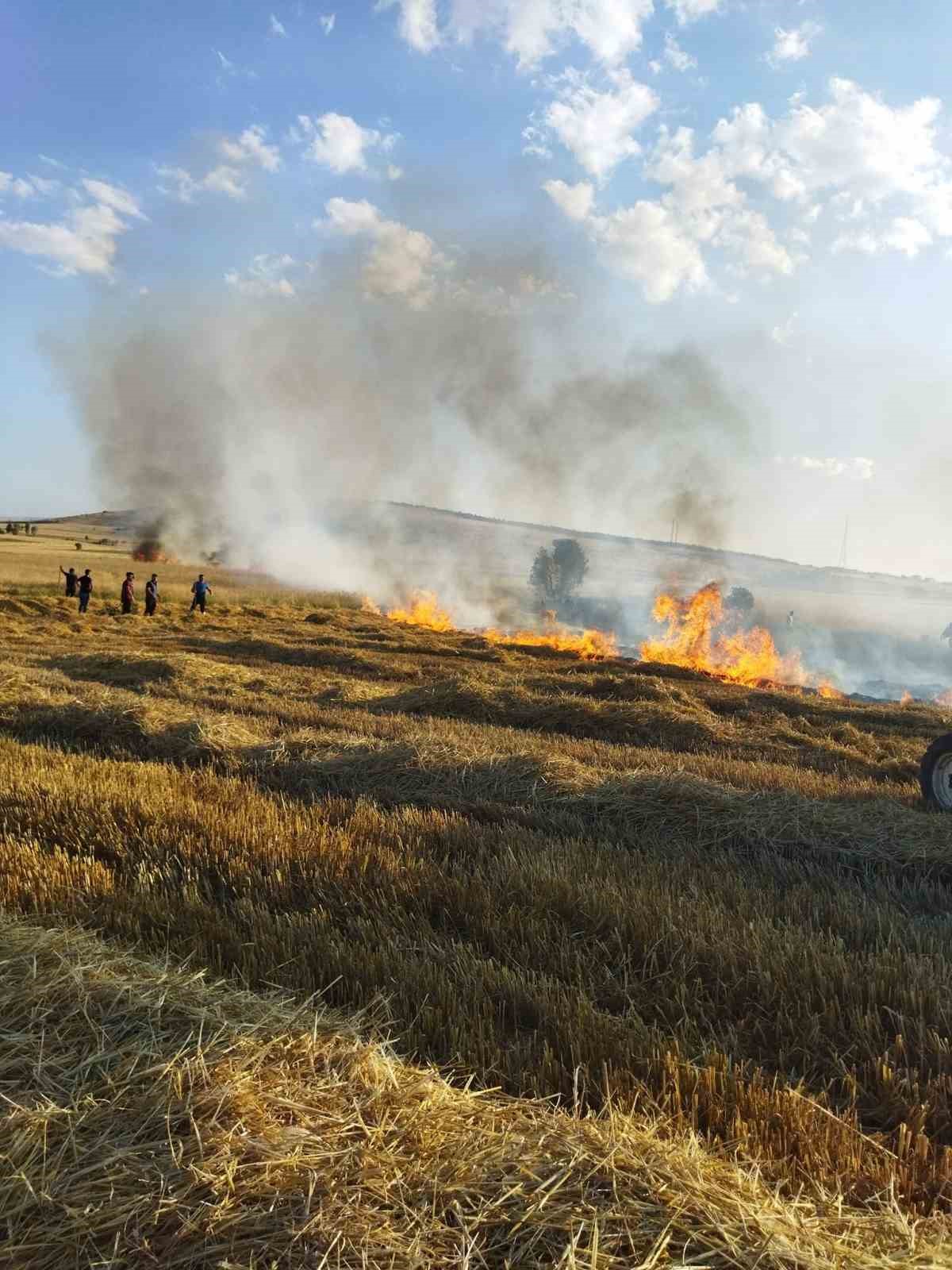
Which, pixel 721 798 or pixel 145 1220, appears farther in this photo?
pixel 721 798

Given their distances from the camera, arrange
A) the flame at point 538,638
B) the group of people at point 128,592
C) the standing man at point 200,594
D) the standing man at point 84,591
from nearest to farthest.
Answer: the flame at point 538,638, the standing man at point 84,591, the group of people at point 128,592, the standing man at point 200,594

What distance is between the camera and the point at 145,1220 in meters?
1.70

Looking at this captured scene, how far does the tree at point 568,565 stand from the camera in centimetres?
7544

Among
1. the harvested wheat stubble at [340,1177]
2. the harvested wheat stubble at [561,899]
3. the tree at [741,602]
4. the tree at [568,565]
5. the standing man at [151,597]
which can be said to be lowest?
the harvested wheat stubble at [561,899]

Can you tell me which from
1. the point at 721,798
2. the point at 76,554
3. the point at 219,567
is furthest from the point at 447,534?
the point at 721,798

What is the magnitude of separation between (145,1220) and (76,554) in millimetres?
69500

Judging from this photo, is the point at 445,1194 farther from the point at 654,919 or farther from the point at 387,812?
the point at 387,812

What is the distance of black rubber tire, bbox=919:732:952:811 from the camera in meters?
7.84

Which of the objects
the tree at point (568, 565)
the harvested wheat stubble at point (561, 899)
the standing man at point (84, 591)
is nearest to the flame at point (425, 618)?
the standing man at point (84, 591)

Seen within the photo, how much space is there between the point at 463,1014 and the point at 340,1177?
1.06m

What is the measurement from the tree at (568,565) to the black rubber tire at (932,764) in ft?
219

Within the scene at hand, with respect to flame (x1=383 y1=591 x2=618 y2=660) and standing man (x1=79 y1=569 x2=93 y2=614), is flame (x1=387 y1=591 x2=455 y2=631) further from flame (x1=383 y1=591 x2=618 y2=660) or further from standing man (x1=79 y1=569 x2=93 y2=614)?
standing man (x1=79 y1=569 x2=93 y2=614)

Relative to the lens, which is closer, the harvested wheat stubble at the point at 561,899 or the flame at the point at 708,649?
the harvested wheat stubble at the point at 561,899

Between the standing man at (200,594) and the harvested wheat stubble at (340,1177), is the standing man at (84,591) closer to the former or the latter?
the standing man at (200,594)
